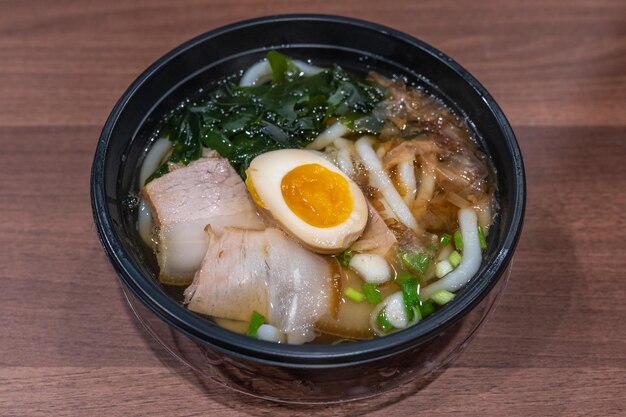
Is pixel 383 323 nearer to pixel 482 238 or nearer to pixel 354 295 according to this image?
pixel 354 295

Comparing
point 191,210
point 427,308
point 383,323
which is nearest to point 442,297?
point 427,308

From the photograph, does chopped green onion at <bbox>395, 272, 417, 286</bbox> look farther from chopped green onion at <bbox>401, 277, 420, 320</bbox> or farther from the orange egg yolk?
the orange egg yolk

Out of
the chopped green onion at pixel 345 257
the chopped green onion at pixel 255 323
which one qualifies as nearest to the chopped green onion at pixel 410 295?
the chopped green onion at pixel 345 257

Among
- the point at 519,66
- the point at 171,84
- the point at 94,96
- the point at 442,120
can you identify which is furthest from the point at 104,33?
the point at 519,66

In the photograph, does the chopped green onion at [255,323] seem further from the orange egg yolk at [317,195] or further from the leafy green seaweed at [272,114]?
the leafy green seaweed at [272,114]

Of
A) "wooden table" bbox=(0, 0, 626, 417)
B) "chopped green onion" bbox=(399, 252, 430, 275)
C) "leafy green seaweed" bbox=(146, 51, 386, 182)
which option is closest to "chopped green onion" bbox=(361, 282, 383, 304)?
"chopped green onion" bbox=(399, 252, 430, 275)

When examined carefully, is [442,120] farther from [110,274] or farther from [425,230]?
[110,274]
